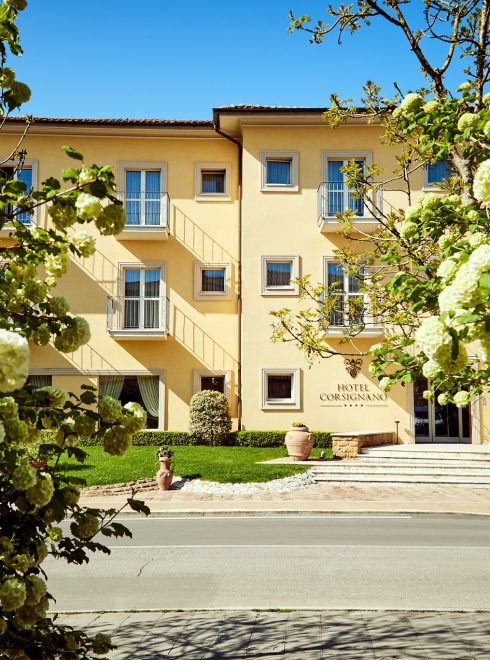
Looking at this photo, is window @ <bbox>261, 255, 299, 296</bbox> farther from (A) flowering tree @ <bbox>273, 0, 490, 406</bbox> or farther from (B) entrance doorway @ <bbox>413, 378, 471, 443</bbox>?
(A) flowering tree @ <bbox>273, 0, 490, 406</bbox>

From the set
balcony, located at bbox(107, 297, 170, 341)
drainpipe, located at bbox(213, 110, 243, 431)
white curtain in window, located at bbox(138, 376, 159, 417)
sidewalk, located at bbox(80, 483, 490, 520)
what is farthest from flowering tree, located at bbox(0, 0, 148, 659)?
white curtain in window, located at bbox(138, 376, 159, 417)

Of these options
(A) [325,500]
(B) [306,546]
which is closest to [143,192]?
(A) [325,500]

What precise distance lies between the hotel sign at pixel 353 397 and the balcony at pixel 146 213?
8.79m

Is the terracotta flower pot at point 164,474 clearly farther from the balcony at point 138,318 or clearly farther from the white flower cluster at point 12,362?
the white flower cluster at point 12,362

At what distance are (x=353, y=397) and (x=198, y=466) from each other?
25.3ft

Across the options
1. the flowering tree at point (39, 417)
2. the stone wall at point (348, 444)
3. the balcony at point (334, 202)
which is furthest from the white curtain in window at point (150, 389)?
the flowering tree at point (39, 417)

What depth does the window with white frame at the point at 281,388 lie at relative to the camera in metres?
24.2

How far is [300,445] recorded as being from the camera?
66.5 ft

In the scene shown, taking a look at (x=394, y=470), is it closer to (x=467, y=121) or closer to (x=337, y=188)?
(x=337, y=188)

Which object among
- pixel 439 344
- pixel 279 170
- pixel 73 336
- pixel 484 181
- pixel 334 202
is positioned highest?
pixel 279 170

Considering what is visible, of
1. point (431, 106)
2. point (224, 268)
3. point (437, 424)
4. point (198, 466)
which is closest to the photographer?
point (431, 106)

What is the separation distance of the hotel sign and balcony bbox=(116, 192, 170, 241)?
346 inches

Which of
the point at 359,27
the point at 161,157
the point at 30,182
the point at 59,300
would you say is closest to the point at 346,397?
the point at 161,157

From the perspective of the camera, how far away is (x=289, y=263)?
2503cm
